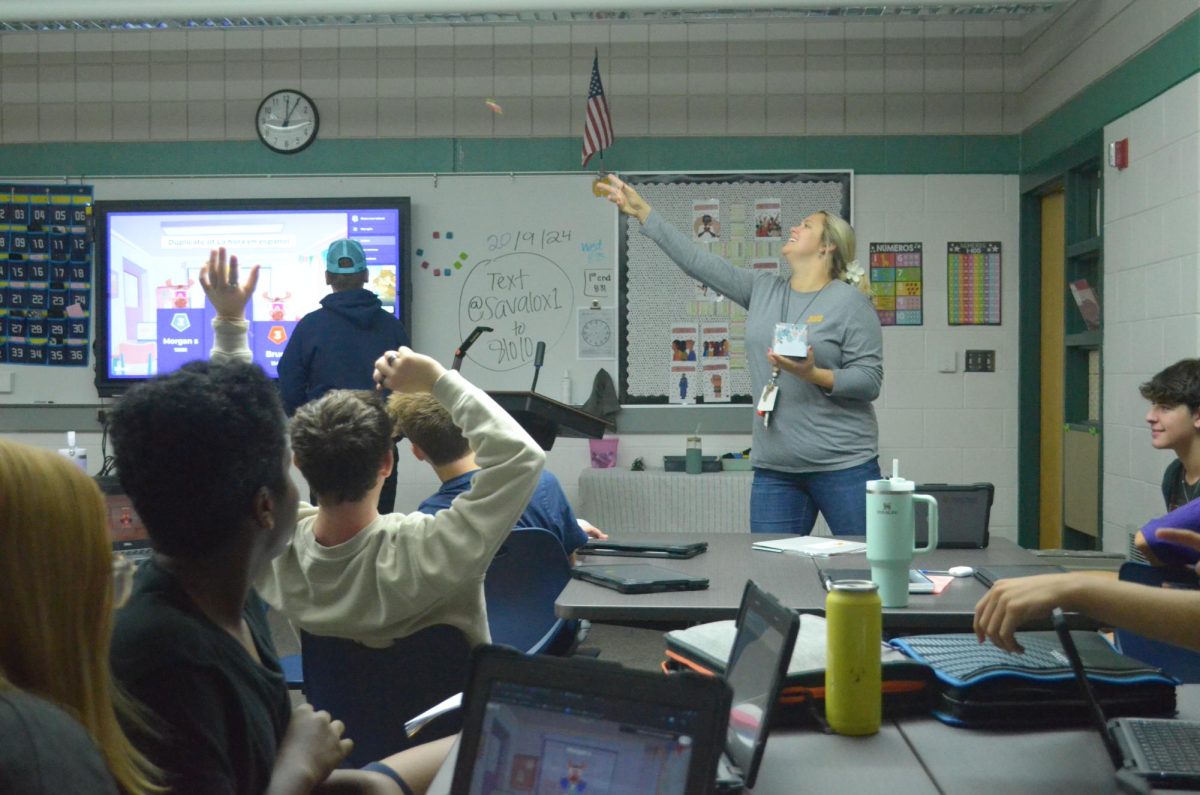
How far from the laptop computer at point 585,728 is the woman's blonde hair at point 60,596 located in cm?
29

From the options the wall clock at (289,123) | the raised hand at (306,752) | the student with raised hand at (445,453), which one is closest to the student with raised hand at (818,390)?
the student with raised hand at (445,453)

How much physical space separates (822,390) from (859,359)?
15 centimetres

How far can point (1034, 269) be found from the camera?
221 inches

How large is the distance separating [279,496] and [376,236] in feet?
15.1

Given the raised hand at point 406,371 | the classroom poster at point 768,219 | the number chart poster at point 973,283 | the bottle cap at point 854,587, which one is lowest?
the bottle cap at point 854,587

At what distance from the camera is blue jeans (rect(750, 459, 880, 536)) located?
343 centimetres

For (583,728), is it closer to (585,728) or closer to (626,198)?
(585,728)

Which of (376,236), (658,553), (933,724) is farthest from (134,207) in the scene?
(933,724)

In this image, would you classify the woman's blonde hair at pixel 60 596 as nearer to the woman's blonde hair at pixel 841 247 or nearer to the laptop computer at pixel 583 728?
the laptop computer at pixel 583 728

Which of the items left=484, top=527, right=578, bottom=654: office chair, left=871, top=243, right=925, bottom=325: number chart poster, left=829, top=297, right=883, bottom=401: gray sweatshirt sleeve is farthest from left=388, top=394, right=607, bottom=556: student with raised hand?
left=871, top=243, right=925, bottom=325: number chart poster

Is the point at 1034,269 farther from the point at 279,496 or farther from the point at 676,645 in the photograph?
the point at 279,496

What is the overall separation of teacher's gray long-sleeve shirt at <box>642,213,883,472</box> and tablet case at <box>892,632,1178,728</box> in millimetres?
2039

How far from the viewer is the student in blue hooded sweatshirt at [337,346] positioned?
4.61m

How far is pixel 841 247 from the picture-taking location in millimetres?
3699
